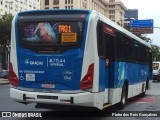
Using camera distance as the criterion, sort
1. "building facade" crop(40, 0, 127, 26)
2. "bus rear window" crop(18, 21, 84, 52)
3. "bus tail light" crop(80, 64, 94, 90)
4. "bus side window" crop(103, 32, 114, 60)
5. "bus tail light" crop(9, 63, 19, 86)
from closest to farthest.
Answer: "bus tail light" crop(80, 64, 94, 90) → "bus rear window" crop(18, 21, 84, 52) → "bus tail light" crop(9, 63, 19, 86) → "bus side window" crop(103, 32, 114, 60) → "building facade" crop(40, 0, 127, 26)

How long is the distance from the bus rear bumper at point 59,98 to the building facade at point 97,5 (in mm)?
112808

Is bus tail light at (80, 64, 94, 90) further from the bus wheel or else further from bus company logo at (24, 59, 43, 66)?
the bus wheel

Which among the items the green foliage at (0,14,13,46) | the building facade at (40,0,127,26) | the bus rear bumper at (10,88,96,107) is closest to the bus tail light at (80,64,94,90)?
the bus rear bumper at (10,88,96,107)

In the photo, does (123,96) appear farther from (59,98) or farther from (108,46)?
(59,98)

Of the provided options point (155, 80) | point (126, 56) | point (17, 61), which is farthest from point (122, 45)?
point (155, 80)

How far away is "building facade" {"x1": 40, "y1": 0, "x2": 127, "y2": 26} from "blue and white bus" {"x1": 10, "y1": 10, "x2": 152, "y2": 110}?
112 metres

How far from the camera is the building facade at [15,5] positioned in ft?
279

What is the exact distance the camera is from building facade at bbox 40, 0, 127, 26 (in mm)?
135625

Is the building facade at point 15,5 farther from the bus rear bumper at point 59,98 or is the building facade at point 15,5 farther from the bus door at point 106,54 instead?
the bus rear bumper at point 59,98

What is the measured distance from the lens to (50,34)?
36.5 ft

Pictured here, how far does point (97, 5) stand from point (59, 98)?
148541 millimetres

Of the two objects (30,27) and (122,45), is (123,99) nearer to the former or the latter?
(122,45)

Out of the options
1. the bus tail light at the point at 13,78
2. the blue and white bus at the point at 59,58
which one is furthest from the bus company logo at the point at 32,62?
the bus tail light at the point at 13,78

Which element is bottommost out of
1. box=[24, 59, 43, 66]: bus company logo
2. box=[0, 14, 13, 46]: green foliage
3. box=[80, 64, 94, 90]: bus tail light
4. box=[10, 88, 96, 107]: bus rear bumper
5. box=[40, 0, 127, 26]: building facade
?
box=[10, 88, 96, 107]: bus rear bumper
